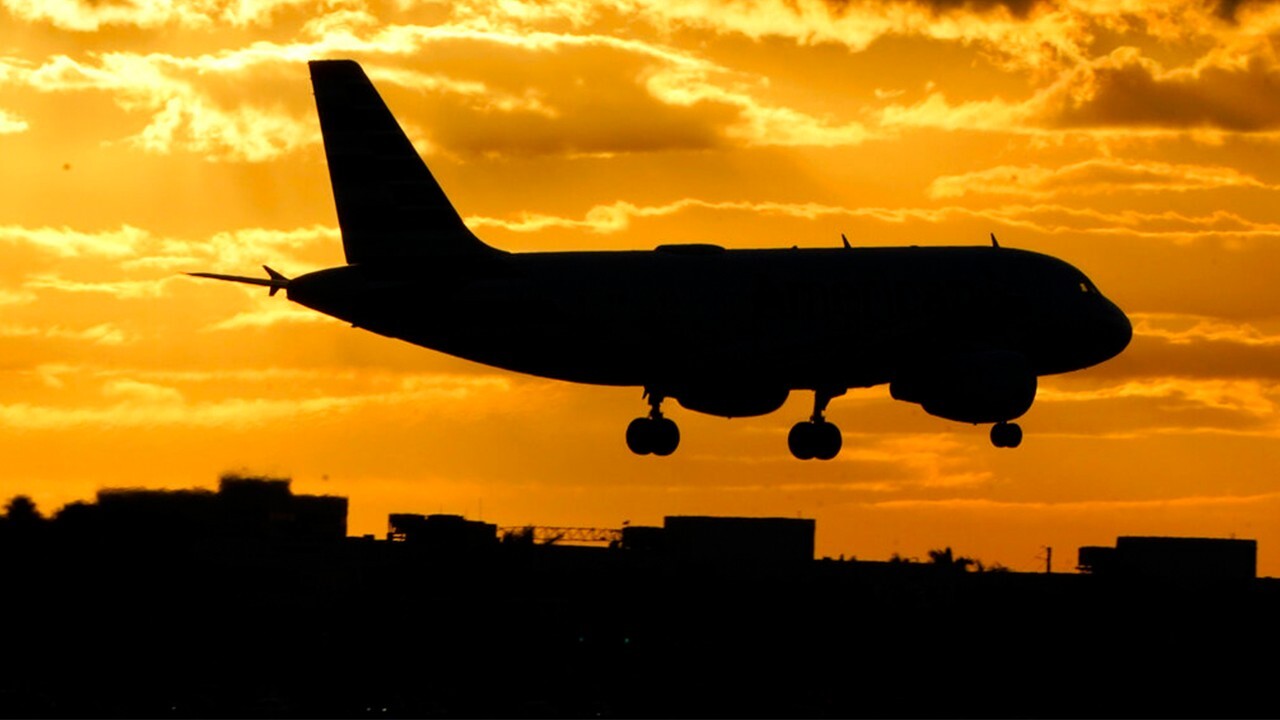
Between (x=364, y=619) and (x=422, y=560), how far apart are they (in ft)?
43.0

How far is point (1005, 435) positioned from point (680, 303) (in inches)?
441

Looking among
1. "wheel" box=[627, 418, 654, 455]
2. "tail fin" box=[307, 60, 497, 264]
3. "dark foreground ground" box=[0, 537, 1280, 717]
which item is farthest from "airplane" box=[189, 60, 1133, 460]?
"dark foreground ground" box=[0, 537, 1280, 717]

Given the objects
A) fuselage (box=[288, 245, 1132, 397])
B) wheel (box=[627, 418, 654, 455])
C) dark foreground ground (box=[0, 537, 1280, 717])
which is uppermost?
fuselage (box=[288, 245, 1132, 397])

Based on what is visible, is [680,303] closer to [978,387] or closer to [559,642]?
[978,387]

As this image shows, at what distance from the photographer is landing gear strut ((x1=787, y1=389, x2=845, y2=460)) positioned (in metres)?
100

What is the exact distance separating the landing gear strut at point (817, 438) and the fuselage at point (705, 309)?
4.44 metres

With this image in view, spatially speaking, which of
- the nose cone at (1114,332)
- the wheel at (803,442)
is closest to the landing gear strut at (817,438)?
the wheel at (803,442)

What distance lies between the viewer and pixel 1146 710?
3652 inches

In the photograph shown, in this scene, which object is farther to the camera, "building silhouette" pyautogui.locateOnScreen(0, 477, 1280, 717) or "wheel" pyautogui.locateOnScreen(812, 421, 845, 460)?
"wheel" pyautogui.locateOnScreen(812, 421, 845, 460)

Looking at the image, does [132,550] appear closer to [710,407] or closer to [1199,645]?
[710,407]

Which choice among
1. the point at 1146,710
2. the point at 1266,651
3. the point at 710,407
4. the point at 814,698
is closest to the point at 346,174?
the point at 710,407

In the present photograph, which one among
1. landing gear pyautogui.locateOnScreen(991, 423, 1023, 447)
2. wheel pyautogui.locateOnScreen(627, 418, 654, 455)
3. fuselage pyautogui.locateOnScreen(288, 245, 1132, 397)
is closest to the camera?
fuselage pyautogui.locateOnScreen(288, 245, 1132, 397)

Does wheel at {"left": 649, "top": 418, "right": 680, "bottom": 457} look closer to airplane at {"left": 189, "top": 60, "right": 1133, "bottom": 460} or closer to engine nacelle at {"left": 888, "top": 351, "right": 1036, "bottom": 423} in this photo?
airplane at {"left": 189, "top": 60, "right": 1133, "bottom": 460}

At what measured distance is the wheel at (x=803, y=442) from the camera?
100m
